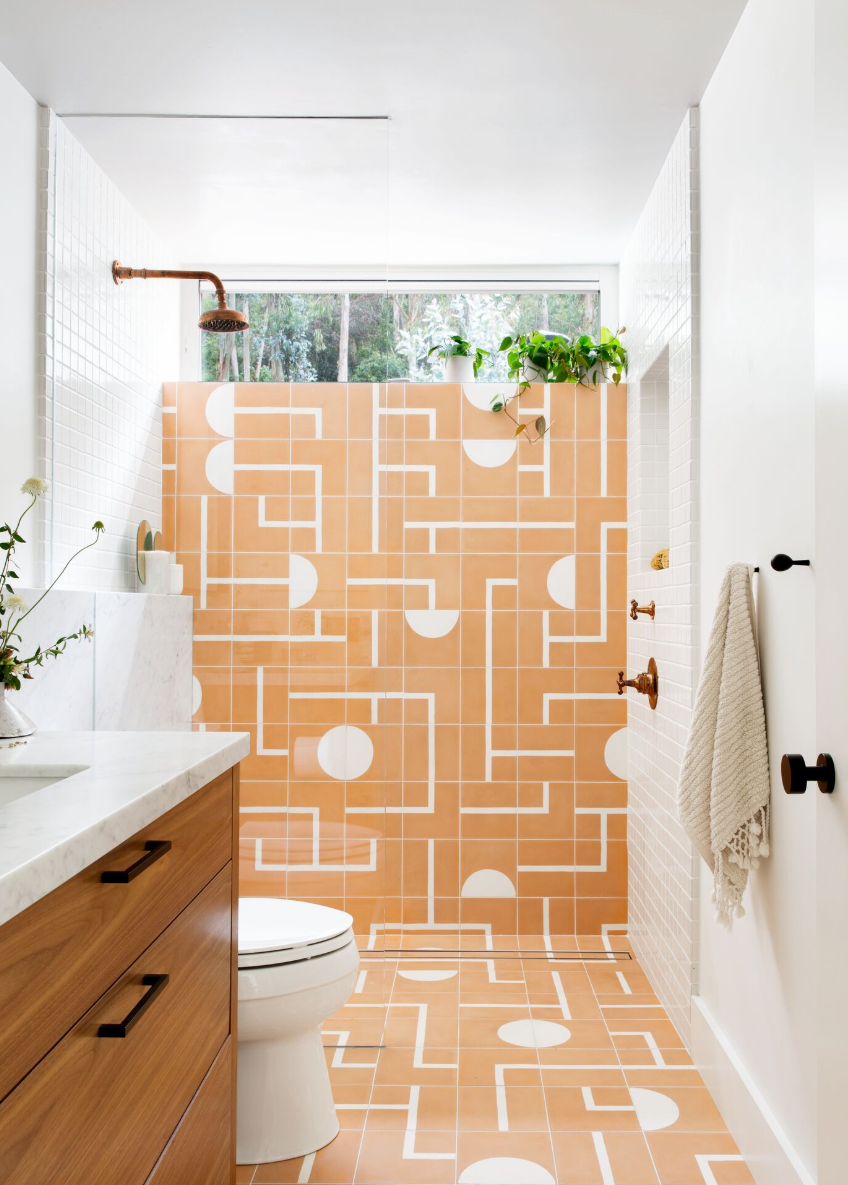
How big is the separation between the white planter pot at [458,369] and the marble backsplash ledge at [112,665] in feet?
4.45

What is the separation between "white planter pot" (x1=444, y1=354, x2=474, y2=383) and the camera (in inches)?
133

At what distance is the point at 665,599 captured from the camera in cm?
274

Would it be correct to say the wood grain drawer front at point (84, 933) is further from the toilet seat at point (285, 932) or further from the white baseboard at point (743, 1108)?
the white baseboard at point (743, 1108)

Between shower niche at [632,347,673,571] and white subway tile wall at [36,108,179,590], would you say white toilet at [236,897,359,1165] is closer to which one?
white subway tile wall at [36,108,179,590]

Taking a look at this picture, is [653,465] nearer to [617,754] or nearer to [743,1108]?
[617,754]

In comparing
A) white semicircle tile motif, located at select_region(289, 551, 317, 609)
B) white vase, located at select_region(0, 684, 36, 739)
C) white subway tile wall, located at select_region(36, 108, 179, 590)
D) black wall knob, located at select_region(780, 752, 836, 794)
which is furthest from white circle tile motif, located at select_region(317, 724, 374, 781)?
black wall knob, located at select_region(780, 752, 836, 794)

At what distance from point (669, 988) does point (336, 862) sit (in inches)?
39.1

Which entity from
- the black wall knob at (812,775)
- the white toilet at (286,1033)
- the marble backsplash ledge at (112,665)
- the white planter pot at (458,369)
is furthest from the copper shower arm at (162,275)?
the black wall knob at (812,775)

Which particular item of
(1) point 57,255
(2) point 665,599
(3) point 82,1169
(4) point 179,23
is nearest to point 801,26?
(4) point 179,23

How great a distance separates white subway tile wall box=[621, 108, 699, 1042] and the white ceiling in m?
0.25

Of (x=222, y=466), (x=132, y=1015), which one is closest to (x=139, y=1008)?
(x=132, y=1015)

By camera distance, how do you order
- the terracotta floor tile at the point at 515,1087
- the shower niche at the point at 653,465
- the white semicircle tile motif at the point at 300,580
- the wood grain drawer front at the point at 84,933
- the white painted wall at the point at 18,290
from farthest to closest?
the shower niche at the point at 653,465
the white semicircle tile motif at the point at 300,580
the white painted wall at the point at 18,290
the terracotta floor tile at the point at 515,1087
the wood grain drawer front at the point at 84,933

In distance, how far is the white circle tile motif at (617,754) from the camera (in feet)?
10.9

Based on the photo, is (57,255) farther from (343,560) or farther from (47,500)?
(343,560)
